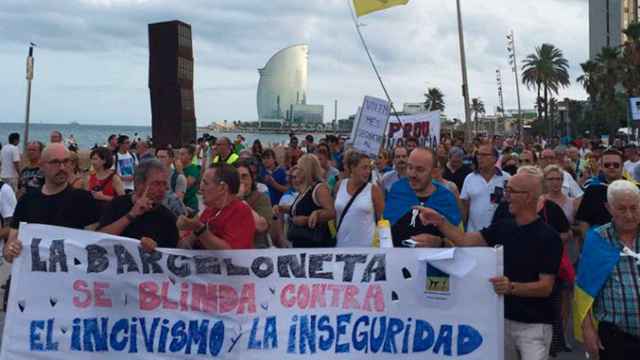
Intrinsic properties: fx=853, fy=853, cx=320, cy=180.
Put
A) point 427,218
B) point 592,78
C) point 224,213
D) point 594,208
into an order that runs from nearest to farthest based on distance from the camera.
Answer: point 427,218 < point 224,213 < point 594,208 < point 592,78

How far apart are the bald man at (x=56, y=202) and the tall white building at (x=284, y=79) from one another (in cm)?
12470

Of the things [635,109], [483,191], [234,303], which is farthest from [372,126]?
[635,109]

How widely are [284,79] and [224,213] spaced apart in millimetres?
127445

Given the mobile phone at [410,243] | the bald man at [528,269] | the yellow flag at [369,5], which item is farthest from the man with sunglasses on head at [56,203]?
the yellow flag at [369,5]

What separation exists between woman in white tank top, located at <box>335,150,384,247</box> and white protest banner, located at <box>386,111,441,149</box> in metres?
6.87

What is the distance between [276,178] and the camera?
12.0m

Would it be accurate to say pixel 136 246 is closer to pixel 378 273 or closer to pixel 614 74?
pixel 378 273

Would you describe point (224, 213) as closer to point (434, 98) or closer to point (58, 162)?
point (58, 162)

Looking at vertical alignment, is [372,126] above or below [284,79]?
below

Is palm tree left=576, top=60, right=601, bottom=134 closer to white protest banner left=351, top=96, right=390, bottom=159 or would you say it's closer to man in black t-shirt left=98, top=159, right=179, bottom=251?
white protest banner left=351, top=96, right=390, bottom=159

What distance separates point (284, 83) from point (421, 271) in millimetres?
127936

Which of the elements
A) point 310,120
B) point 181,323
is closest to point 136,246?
point 181,323

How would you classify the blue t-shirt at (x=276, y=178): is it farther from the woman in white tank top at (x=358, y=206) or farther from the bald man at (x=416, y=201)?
the bald man at (x=416, y=201)

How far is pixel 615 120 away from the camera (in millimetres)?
67562
